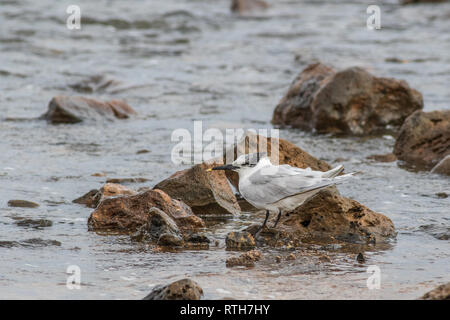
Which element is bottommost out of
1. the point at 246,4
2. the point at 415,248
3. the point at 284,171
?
the point at 415,248

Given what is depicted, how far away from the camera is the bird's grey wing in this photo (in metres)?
5.71

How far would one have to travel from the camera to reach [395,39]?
710 inches

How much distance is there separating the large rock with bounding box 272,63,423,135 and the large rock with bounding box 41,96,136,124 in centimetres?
234

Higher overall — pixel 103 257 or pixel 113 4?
pixel 113 4

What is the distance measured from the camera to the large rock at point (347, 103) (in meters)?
10.2

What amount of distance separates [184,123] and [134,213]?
4711 millimetres

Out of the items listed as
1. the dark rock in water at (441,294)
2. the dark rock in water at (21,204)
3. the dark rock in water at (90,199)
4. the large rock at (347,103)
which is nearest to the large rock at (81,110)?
the large rock at (347,103)

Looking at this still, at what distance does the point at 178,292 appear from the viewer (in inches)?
170

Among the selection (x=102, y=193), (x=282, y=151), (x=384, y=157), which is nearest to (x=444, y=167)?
(x=384, y=157)

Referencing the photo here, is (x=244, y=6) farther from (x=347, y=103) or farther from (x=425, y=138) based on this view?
(x=425, y=138)

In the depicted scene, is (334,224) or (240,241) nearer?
(240,241)
